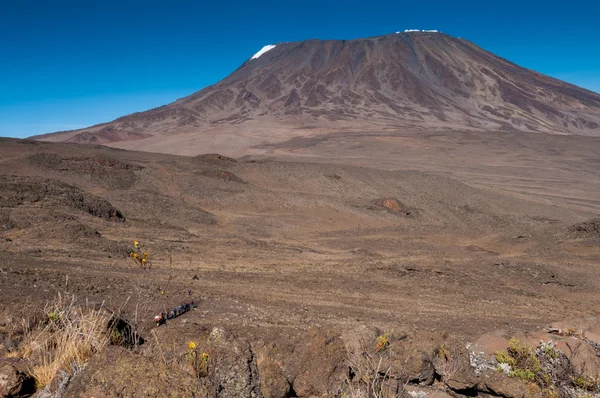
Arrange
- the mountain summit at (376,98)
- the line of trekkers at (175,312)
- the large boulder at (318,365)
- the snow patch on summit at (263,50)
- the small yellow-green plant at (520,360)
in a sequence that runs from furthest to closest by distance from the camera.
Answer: the snow patch on summit at (263,50) < the mountain summit at (376,98) < the line of trekkers at (175,312) < the small yellow-green plant at (520,360) < the large boulder at (318,365)

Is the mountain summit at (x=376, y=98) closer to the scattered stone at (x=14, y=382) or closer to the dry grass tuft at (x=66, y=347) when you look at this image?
the dry grass tuft at (x=66, y=347)

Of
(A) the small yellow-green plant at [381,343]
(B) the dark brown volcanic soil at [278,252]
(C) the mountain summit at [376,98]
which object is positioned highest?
(C) the mountain summit at [376,98]

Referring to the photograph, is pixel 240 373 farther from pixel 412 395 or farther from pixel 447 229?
pixel 447 229

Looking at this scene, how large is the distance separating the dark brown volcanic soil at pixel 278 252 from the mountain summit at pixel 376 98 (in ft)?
200

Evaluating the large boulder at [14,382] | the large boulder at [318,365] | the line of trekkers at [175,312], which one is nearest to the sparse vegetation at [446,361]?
the large boulder at [318,365]

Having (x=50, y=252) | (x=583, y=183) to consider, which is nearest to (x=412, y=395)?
(x=50, y=252)

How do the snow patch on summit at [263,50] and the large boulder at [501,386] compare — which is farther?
the snow patch on summit at [263,50]

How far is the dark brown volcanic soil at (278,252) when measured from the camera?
7188 mm

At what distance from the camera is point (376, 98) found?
12394cm

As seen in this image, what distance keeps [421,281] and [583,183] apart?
41254 millimetres

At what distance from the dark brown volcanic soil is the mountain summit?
60.9 m

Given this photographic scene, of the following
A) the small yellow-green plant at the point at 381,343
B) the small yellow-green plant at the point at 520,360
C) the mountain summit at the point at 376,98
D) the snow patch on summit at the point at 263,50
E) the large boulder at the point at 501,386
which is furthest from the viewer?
the snow patch on summit at the point at 263,50

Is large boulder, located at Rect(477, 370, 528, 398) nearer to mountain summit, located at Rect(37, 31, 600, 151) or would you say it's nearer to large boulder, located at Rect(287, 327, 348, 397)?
large boulder, located at Rect(287, 327, 348, 397)

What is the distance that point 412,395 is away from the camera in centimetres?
321
